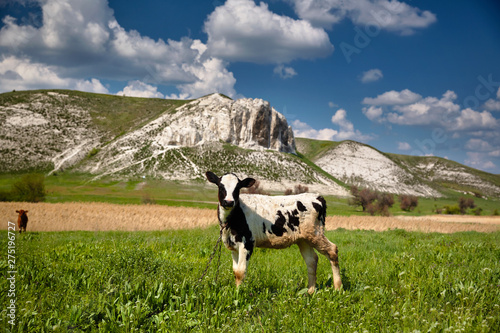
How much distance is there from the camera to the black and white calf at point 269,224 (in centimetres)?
691

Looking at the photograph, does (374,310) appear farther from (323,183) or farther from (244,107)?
(244,107)

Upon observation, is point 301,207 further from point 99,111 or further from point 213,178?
point 99,111

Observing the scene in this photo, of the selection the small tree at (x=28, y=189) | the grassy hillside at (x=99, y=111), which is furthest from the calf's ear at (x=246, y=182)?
the grassy hillside at (x=99, y=111)

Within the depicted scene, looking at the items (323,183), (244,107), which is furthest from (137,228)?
(244,107)

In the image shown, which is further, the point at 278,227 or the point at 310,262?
the point at 310,262

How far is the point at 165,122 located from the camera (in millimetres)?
163375

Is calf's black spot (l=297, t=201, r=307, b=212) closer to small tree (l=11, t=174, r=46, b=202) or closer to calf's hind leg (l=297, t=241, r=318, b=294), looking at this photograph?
calf's hind leg (l=297, t=241, r=318, b=294)

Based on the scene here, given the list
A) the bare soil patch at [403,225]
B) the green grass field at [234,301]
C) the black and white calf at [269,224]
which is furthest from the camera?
the bare soil patch at [403,225]

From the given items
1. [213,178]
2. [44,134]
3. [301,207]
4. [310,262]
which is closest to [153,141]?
[44,134]

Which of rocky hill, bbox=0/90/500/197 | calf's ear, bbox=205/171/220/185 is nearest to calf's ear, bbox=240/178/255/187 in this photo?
calf's ear, bbox=205/171/220/185

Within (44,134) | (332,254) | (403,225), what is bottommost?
(403,225)

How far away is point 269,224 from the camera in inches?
290

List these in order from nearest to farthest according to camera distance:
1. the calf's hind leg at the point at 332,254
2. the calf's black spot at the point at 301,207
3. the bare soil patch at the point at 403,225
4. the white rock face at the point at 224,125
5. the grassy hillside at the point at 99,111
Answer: the calf's hind leg at the point at 332,254 < the calf's black spot at the point at 301,207 < the bare soil patch at the point at 403,225 < the white rock face at the point at 224,125 < the grassy hillside at the point at 99,111

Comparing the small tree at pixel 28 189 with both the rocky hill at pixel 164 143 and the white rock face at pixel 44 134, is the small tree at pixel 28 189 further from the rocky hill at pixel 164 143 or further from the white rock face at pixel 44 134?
the white rock face at pixel 44 134
